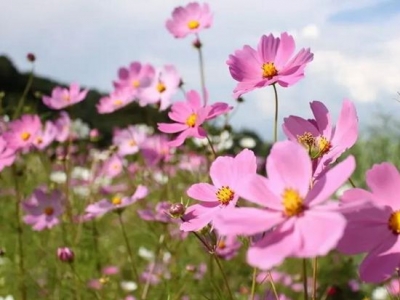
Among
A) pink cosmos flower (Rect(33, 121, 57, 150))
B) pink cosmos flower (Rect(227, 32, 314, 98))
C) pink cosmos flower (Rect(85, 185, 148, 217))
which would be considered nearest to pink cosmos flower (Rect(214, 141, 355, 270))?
pink cosmos flower (Rect(227, 32, 314, 98))

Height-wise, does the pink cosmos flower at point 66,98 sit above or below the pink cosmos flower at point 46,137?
above

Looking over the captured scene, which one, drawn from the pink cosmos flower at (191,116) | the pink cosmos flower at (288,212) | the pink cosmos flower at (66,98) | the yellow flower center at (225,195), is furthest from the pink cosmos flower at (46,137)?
the pink cosmos flower at (288,212)

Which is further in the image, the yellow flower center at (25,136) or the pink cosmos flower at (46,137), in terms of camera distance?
the pink cosmos flower at (46,137)

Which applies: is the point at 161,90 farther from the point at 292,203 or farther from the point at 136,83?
the point at 292,203

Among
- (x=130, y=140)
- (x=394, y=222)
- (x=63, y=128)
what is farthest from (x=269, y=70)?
(x=130, y=140)

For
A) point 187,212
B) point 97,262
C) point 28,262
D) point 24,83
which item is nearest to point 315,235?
point 187,212

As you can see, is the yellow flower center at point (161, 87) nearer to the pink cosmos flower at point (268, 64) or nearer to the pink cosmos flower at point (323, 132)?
the pink cosmos flower at point (268, 64)
